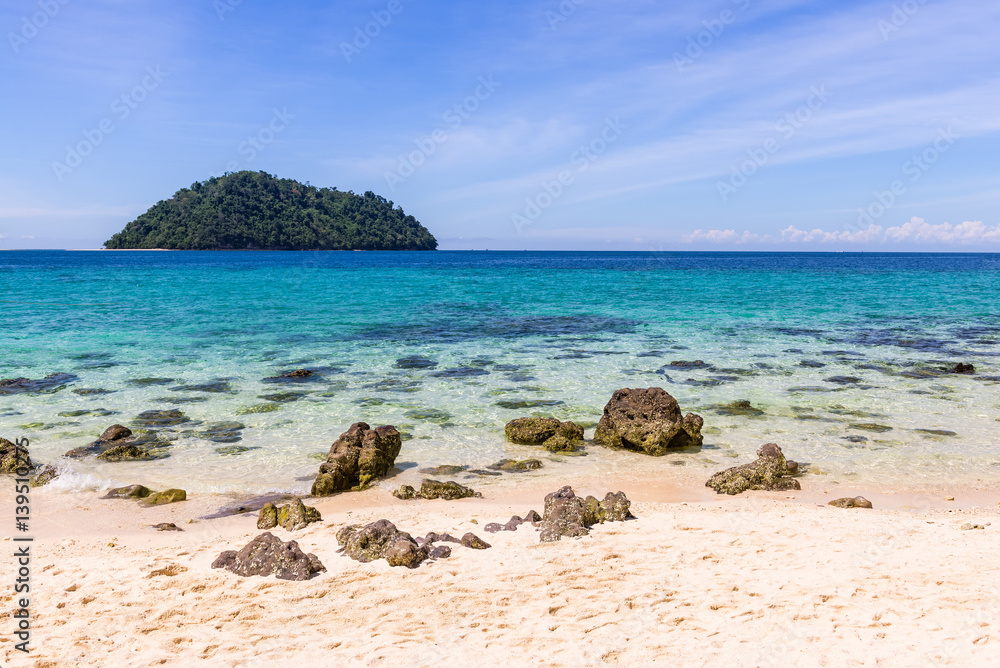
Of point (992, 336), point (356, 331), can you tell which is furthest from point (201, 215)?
point (992, 336)

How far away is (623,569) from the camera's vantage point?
6.20 metres

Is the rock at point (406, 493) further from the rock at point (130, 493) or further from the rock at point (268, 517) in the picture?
the rock at point (130, 493)

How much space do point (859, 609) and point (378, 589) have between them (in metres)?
4.34

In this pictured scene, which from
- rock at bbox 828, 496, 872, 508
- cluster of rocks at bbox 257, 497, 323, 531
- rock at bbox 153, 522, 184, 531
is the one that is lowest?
rock at bbox 153, 522, 184, 531

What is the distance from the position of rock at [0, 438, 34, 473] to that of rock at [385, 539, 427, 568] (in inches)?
274

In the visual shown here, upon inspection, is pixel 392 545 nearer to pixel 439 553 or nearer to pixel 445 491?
pixel 439 553

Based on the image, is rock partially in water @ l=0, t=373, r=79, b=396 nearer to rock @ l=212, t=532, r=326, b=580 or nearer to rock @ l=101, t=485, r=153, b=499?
rock @ l=101, t=485, r=153, b=499

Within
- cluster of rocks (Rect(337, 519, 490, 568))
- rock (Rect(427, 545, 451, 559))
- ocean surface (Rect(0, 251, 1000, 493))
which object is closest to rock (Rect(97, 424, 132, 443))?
ocean surface (Rect(0, 251, 1000, 493))

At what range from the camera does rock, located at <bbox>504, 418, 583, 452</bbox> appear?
11.1 metres

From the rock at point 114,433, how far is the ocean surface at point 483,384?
15.3 inches

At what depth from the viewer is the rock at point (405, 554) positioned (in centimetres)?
633

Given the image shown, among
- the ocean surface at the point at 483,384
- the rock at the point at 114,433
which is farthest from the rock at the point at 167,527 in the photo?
the rock at the point at 114,433

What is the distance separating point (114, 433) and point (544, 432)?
25.9 feet

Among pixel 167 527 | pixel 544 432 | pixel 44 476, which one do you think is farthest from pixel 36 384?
pixel 544 432
